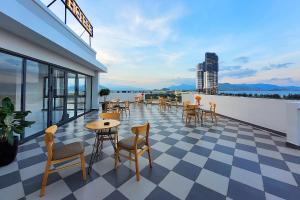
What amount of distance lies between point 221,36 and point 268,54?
241cm

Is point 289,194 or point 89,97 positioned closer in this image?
point 289,194

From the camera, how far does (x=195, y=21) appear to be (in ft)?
23.9

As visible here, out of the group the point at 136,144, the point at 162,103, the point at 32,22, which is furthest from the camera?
the point at 162,103

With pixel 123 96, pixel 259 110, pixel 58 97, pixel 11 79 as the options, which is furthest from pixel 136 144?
pixel 123 96

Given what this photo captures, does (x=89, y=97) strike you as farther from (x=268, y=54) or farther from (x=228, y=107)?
(x=268, y=54)

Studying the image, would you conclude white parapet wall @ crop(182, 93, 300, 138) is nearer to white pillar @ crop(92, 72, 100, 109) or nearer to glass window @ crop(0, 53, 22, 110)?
glass window @ crop(0, 53, 22, 110)

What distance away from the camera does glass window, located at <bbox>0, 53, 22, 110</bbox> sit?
338 centimetres

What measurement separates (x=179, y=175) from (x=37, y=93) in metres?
5.78

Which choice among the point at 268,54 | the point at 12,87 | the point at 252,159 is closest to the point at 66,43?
the point at 12,87

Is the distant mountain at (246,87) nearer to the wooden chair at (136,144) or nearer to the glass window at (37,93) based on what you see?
the wooden chair at (136,144)

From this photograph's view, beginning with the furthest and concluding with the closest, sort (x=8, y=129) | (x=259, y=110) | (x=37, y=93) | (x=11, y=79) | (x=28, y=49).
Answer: (x=37, y=93)
(x=259, y=110)
(x=11, y=79)
(x=28, y=49)
(x=8, y=129)

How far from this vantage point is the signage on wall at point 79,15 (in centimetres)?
514

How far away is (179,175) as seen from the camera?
1963mm

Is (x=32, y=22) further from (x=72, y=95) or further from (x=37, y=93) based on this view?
(x=72, y=95)
